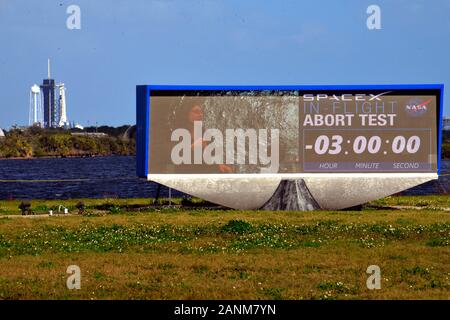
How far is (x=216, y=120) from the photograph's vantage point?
47.3m

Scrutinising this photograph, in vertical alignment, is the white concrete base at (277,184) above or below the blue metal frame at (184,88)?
below

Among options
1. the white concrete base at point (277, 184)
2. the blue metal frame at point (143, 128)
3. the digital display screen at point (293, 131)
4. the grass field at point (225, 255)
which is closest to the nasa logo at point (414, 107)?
the digital display screen at point (293, 131)

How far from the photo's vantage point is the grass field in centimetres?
2102

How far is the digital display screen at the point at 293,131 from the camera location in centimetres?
4728

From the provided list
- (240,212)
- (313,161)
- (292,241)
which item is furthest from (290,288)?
(313,161)

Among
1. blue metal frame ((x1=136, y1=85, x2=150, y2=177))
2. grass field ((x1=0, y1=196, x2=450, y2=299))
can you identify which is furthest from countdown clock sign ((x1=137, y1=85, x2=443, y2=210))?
grass field ((x1=0, y1=196, x2=450, y2=299))

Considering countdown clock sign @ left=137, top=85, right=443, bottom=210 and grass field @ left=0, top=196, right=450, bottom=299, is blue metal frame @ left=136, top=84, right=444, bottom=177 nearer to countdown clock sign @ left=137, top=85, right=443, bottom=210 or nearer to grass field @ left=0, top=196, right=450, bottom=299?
countdown clock sign @ left=137, top=85, right=443, bottom=210

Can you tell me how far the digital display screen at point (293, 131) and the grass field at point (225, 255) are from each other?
5.27 m

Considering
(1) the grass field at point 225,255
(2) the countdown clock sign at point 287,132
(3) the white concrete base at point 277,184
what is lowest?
(1) the grass field at point 225,255

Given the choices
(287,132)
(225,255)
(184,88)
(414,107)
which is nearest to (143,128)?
(184,88)

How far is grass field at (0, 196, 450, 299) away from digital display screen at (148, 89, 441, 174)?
17.3 feet

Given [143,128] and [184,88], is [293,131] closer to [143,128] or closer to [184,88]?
[184,88]

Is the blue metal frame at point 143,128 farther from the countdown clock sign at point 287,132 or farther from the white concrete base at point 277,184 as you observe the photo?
the white concrete base at point 277,184

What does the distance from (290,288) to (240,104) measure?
2694cm
